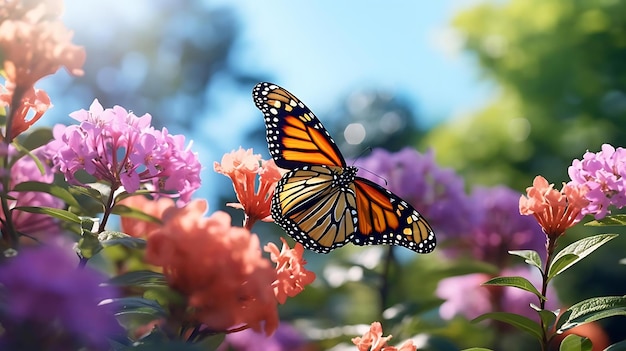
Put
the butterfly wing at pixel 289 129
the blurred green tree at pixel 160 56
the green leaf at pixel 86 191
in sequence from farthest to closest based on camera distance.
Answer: the blurred green tree at pixel 160 56 < the butterfly wing at pixel 289 129 < the green leaf at pixel 86 191

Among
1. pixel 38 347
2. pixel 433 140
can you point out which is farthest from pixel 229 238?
pixel 433 140

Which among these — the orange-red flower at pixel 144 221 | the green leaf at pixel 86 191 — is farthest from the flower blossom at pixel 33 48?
the orange-red flower at pixel 144 221

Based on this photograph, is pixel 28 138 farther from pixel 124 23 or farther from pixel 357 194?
pixel 124 23

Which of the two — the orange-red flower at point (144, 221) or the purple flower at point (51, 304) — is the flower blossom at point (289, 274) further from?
the orange-red flower at point (144, 221)

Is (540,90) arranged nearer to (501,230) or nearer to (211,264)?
(501,230)

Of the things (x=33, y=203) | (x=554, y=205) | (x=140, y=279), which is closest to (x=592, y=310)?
(x=554, y=205)
